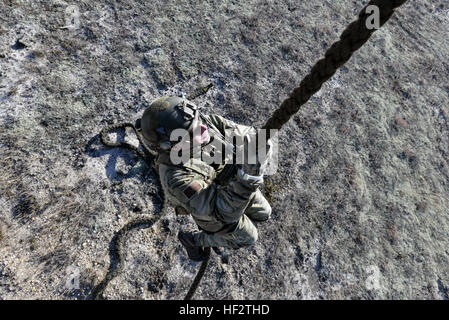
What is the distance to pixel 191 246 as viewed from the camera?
657cm

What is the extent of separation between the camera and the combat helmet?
A: 15.6 feet

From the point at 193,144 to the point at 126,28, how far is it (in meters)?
6.87

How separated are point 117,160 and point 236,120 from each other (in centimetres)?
348

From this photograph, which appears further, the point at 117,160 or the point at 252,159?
the point at 117,160

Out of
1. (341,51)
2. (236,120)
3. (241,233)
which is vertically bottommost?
(236,120)

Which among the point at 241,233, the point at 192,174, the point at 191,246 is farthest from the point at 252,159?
the point at 191,246

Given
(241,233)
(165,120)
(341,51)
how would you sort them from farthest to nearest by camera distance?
(241,233), (165,120), (341,51)

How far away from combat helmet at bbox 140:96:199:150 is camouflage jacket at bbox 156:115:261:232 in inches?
13.9

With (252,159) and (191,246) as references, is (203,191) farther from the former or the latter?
(191,246)

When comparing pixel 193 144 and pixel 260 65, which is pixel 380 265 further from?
pixel 260 65

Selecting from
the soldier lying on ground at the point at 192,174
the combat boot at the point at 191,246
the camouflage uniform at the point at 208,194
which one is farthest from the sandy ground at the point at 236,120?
the soldier lying on ground at the point at 192,174

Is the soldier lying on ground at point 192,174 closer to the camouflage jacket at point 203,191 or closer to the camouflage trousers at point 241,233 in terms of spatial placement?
the camouflage jacket at point 203,191
